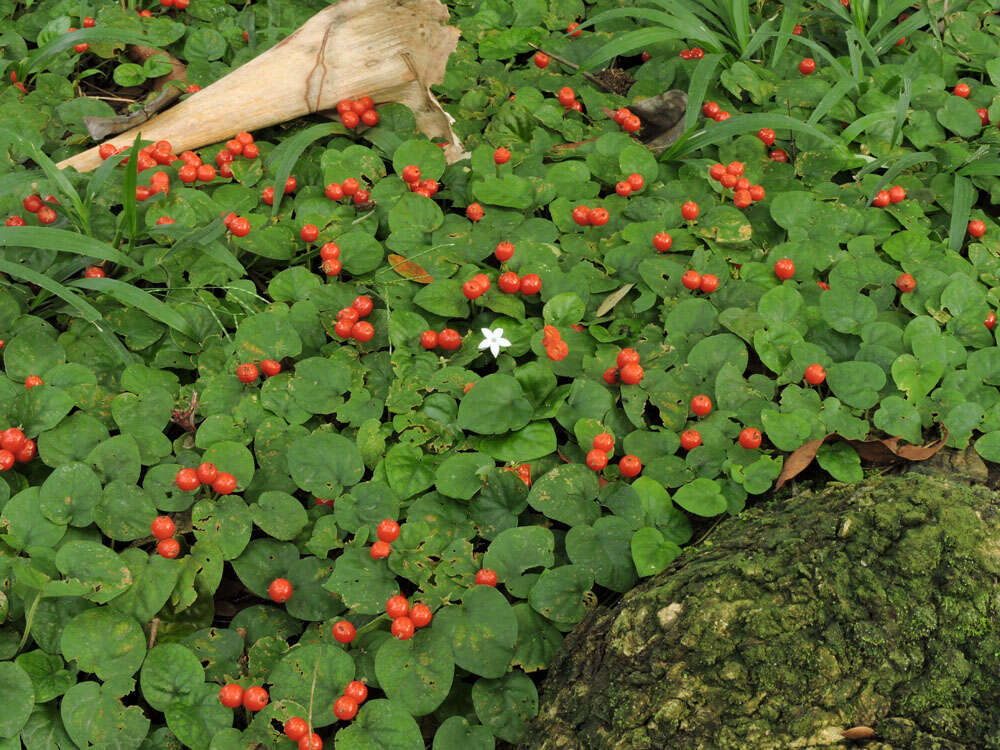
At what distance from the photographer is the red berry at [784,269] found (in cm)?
318

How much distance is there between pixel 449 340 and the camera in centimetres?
296

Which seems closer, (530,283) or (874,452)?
(874,452)

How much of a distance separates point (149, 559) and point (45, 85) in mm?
2784

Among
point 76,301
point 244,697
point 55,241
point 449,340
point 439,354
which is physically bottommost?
point 244,697

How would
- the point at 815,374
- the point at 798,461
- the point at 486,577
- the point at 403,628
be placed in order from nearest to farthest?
1. the point at 403,628
2. the point at 486,577
3. the point at 798,461
4. the point at 815,374

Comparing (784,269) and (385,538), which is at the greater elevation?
(784,269)

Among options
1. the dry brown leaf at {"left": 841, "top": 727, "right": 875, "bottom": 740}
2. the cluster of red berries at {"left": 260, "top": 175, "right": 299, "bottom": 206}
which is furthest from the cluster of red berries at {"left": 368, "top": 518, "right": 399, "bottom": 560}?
the cluster of red berries at {"left": 260, "top": 175, "right": 299, "bottom": 206}

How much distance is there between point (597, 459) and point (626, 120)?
197 centimetres

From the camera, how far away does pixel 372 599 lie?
7.73 feet

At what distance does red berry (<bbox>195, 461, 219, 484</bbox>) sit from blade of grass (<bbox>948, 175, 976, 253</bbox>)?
2.98 m

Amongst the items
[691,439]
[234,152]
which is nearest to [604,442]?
[691,439]

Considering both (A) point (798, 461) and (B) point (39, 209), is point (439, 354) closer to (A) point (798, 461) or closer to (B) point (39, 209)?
(A) point (798, 461)

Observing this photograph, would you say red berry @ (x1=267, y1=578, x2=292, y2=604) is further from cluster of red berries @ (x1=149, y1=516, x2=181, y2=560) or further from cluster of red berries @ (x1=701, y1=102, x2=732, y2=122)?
cluster of red berries @ (x1=701, y1=102, x2=732, y2=122)

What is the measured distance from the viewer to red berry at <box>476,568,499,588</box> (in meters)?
2.36
